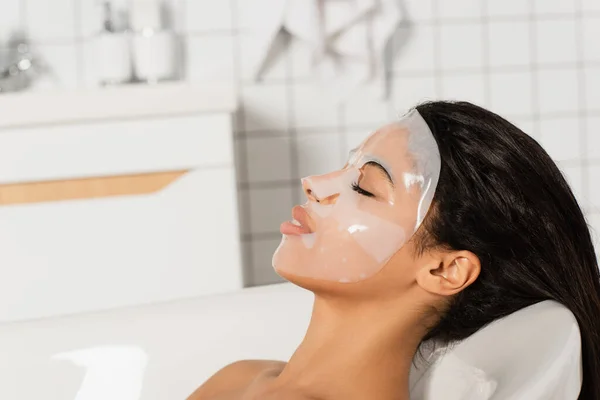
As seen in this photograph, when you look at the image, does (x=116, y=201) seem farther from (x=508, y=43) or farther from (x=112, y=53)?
(x=508, y=43)

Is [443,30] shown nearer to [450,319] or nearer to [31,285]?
[31,285]

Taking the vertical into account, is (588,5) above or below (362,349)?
above

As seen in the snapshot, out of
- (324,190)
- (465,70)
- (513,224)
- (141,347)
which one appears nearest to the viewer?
(513,224)

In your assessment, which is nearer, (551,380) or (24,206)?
(551,380)

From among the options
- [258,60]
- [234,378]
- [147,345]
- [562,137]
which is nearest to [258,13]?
[258,60]

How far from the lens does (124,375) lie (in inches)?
62.2

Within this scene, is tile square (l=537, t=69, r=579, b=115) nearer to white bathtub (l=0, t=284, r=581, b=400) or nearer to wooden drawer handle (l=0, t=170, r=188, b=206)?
wooden drawer handle (l=0, t=170, r=188, b=206)

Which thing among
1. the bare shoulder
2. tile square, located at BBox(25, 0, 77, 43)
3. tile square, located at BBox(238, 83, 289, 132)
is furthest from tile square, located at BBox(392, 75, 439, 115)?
the bare shoulder

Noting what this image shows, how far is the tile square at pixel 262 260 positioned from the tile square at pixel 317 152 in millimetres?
212

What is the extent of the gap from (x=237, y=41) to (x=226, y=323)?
1.24m

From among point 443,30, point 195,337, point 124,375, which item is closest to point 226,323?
point 195,337

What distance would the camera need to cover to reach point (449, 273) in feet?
3.73

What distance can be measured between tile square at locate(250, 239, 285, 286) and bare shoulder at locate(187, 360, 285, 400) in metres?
1.31

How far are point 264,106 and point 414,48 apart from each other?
0.46m
